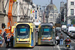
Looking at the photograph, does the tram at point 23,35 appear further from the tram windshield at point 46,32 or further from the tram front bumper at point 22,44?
the tram windshield at point 46,32

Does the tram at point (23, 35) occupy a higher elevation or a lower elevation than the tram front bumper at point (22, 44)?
higher

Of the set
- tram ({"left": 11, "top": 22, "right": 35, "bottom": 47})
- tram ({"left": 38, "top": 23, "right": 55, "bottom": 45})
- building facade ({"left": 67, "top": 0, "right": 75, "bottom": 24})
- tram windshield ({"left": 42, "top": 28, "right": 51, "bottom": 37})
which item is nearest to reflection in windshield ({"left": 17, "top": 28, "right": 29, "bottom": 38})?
tram ({"left": 11, "top": 22, "right": 35, "bottom": 47})

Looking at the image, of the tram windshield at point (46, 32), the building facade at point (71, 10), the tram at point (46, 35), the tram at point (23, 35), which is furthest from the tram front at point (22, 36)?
the building facade at point (71, 10)

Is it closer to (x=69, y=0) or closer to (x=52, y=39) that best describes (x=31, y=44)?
(x=52, y=39)

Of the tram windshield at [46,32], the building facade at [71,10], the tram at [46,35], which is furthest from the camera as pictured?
the building facade at [71,10]

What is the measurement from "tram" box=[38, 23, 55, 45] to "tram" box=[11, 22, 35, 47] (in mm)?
2496

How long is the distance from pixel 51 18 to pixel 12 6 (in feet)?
467

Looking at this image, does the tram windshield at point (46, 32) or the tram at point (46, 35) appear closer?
the tram at point (46, 35)

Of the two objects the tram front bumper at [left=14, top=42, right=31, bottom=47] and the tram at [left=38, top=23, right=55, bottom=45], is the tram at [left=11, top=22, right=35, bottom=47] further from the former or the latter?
the tram at [left=38, top=23, right=55, bottom=45]

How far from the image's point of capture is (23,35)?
2050 centimetres

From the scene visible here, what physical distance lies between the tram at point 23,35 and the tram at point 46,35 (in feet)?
8.19

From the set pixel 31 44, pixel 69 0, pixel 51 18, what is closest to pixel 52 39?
pixel 31 44

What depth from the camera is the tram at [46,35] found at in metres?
22.9

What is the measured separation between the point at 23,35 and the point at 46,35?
11.9 ft
